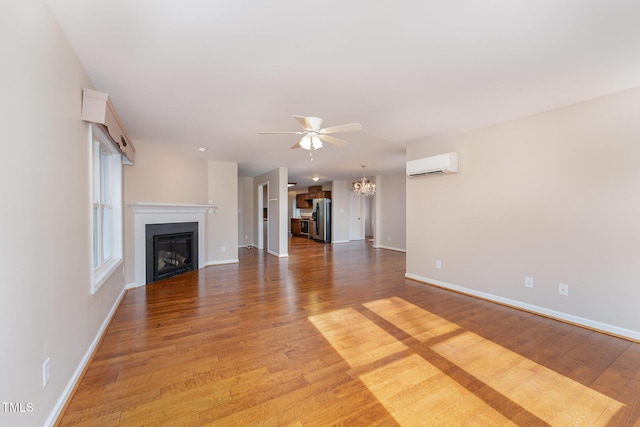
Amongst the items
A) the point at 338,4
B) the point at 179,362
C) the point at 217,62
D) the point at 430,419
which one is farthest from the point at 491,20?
the point at 179,362

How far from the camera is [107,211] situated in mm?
3352

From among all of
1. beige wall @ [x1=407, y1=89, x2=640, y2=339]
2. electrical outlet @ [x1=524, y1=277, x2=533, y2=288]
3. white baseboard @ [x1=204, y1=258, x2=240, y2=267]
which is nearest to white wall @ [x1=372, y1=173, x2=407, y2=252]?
beige wall @ [x1=407, y1=89, x2=640, y2=339]

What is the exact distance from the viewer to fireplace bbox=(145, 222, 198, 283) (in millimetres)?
4484

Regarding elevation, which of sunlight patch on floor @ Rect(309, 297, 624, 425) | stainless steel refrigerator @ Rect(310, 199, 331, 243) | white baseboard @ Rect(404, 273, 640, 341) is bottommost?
sunlight patch on floor @ Rect(309, 297, 624, 425)

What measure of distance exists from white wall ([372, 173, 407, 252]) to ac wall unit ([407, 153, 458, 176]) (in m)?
3.76

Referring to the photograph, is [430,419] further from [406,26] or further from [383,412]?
[406,26]

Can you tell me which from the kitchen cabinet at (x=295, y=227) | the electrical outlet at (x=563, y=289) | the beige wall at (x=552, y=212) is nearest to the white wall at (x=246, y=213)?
the kitchen cabinet at (x=295, y=227)

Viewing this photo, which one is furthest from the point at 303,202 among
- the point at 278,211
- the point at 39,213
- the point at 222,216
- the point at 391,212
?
the point at 39,213

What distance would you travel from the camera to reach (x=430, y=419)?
61.6 inches

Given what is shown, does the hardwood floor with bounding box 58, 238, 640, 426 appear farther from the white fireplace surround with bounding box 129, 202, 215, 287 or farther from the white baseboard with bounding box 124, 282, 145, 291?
the white fireplace surround with bounding box 129, 202, 215, 287

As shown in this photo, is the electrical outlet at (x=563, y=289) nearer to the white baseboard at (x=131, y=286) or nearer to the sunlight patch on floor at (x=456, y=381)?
the sunlight patch on floor at (x=456, y=381)

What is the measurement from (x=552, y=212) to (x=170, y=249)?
5786 mm

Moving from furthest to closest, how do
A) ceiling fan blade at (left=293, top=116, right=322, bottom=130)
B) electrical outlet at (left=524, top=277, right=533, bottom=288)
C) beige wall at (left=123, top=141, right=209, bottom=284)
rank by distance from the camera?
beige wall at (left=123, top=141, right=209, bottom=284)
electrical outlet at (left=524, top=277, right=533, bottom=288)
ceiling fan blade at (left=293, top=116, right=322, bottom=130)

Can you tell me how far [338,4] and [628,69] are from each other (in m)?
2.52
